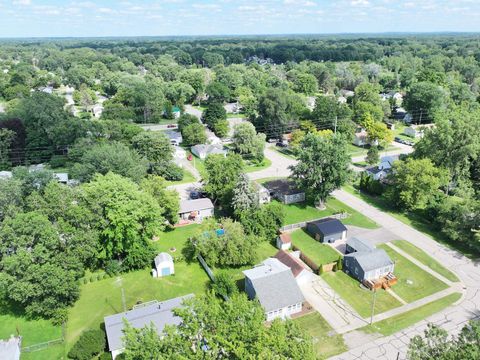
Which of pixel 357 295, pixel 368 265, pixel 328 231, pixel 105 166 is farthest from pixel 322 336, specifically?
pixel 105 166

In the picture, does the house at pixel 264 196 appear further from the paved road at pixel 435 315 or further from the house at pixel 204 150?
the house at pixel 204 150

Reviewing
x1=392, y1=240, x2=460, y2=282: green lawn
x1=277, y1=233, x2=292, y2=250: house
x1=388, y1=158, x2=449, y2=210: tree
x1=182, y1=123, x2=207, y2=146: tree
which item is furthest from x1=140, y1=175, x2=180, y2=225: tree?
x1=182, y1=123, x2=207, y2=146: tree

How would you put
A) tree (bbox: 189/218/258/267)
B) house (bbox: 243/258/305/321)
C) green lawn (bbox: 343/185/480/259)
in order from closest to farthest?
house (bbox: 243/258/305/321) < tree (bbox: 189/218/258/267) < green lawn (bbox: 343/185/480/259)

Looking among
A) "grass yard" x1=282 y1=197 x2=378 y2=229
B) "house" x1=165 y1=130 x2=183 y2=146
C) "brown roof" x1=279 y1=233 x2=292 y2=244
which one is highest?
"house" x1=165 y1=130 x2=183 y2=146

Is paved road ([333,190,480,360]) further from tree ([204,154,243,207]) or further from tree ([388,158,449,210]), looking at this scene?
tree ([204,154,243,207])

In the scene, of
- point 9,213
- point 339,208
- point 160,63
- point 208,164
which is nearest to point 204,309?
point 9,213

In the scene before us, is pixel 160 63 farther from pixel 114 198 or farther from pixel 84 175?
pixel 114 198

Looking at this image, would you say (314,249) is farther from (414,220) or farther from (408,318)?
(414,220)
